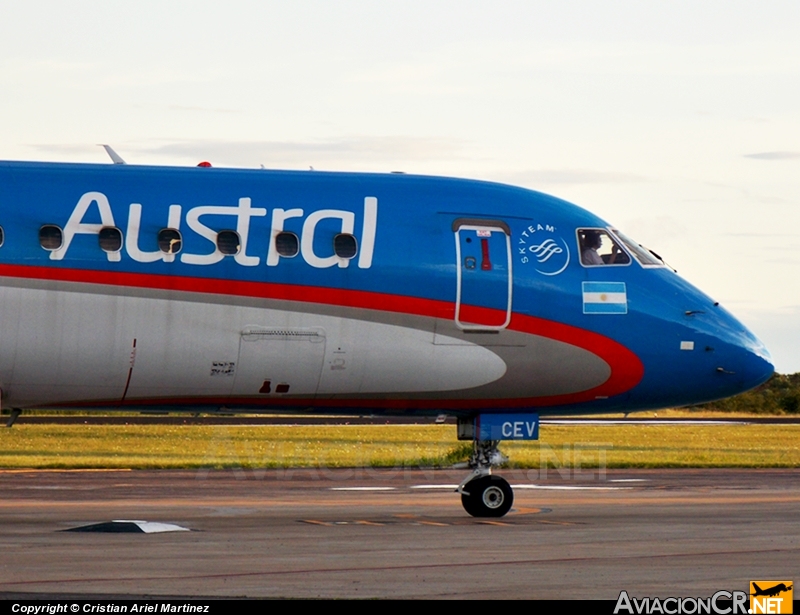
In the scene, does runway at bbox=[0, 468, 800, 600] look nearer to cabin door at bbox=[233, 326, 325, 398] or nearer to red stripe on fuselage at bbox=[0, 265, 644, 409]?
red stripe on fuselage at bbox=[0, 265, 644, 409]

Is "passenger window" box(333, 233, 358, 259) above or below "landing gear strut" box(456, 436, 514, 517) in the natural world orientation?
above

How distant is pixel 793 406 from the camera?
346 feet

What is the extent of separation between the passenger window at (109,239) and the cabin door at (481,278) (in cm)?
548

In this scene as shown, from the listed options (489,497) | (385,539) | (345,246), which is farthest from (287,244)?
(489,497)

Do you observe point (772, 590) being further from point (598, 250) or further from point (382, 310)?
point (598, 250)

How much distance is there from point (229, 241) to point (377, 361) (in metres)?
3.08

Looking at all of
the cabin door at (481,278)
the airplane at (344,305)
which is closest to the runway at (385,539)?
the airplane at (344,305)

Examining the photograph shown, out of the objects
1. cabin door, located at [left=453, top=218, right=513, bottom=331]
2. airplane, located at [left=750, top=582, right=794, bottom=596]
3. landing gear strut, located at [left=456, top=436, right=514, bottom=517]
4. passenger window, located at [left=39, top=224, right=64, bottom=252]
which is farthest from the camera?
landing gear strut, located at [left=456, top=436, right=514, bottom=517]

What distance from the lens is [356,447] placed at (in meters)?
51.1

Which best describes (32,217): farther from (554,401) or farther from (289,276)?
(554,401)

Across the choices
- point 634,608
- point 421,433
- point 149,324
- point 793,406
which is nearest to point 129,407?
point 149,324

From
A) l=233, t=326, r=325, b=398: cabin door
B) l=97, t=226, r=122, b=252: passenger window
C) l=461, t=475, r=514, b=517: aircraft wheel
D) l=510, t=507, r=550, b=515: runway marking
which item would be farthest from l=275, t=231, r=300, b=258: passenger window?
l=510, t=507, r=550, b=515: runway marking

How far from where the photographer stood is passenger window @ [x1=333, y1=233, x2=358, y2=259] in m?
22.5

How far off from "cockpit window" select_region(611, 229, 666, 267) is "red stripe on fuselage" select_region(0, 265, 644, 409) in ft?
5.31
